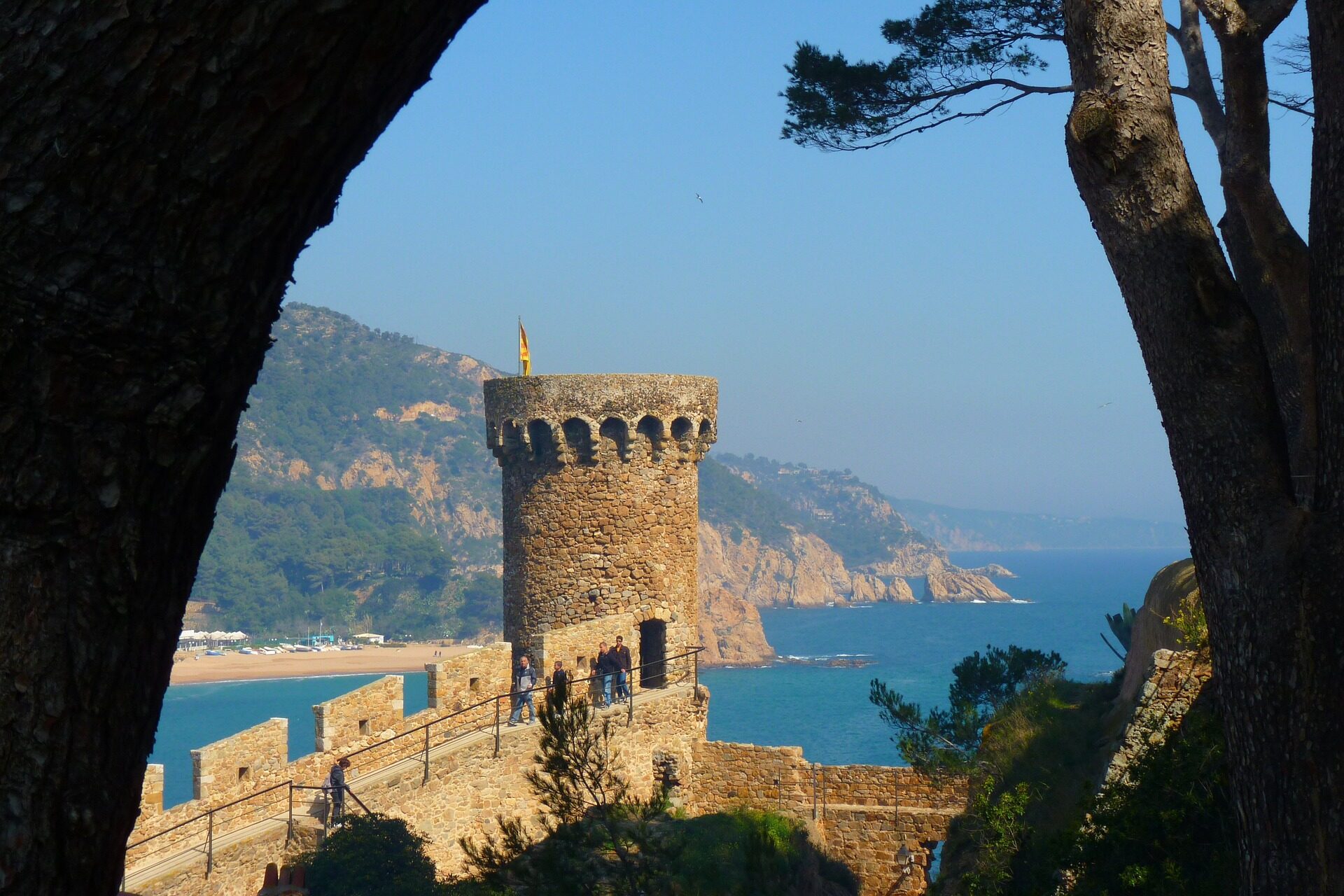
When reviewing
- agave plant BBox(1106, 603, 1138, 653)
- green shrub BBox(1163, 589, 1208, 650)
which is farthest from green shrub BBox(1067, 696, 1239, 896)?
agave plant BBox(1106, 603, 1138, 653)

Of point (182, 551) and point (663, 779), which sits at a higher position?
point (182, 551)

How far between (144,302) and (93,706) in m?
0.50

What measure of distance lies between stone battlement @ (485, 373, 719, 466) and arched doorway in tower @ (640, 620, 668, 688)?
6.53 feet

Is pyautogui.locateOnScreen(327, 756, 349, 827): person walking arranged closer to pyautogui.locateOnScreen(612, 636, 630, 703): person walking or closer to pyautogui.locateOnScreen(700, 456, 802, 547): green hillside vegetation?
pyautogui.locateOnScreen(612, 636, 630, 703): person walking

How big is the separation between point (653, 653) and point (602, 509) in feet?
6.33

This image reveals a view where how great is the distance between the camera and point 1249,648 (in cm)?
432

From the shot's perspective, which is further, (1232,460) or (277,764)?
(277,764)

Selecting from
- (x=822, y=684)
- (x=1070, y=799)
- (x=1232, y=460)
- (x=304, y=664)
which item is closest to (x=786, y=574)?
(x=822, y=684)

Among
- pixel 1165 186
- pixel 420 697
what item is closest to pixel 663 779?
pixel 1165 186

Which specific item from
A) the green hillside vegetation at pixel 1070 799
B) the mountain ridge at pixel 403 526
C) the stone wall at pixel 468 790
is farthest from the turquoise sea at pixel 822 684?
the stone wall at pixel 468 790

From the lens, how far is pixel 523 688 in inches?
600

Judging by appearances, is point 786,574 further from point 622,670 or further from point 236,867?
point 236,867

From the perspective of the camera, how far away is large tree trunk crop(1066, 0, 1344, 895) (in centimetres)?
414

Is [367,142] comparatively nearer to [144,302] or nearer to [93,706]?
[144,302]
